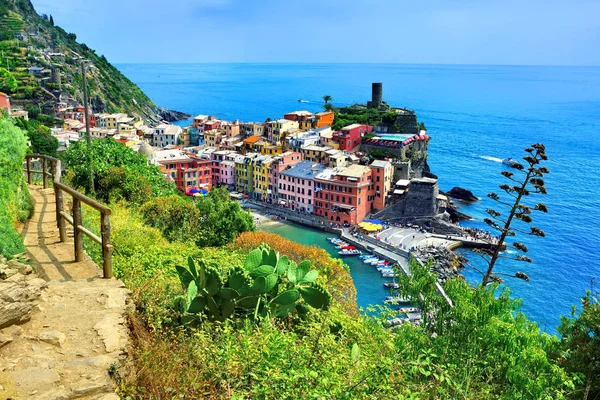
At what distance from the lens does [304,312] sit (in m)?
5.95

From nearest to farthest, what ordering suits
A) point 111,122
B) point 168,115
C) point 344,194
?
point 344,194
point 111,122
point 168,115

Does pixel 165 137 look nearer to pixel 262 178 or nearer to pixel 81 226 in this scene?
pixel 262 178

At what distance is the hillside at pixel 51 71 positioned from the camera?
64.6 metres

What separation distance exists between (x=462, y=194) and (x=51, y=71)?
5813 cm

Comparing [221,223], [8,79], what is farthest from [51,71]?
[221,223]

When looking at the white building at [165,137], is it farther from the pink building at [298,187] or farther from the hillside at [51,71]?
the pink building at [298,187]

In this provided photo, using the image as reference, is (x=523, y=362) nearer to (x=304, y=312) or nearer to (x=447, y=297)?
(x=447, y=297)

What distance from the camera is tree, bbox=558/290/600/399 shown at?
6.40 m

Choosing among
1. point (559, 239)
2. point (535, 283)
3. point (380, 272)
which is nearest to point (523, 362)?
point (380, 272)

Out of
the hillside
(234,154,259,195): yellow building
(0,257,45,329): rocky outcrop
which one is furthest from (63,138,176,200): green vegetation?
the hillside

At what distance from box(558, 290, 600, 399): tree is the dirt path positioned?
5.51 m

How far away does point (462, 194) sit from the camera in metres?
50.0

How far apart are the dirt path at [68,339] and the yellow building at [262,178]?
1617 inches

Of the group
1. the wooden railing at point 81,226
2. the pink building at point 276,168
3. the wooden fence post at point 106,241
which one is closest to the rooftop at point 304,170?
the pink building at point 276,168
